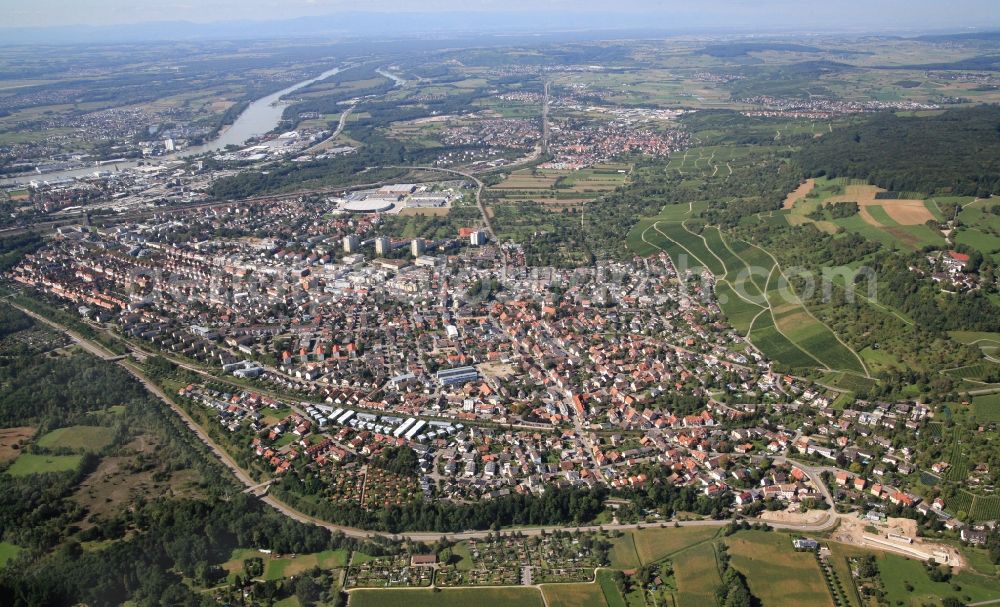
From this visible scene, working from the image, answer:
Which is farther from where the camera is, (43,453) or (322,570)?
(43,453)

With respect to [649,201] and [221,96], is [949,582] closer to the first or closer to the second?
[649,201]

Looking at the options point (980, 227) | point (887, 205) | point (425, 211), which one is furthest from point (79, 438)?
point (887, 205)

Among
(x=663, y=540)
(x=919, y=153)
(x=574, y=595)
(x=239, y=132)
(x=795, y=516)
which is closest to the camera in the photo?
(x=574, y=595)

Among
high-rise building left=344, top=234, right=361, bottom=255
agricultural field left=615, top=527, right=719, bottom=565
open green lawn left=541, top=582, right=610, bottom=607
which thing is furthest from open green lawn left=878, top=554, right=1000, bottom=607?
high-rise building left=344, top=234, right=361, bottom=255

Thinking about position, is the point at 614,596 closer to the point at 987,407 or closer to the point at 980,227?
the point at 987,407

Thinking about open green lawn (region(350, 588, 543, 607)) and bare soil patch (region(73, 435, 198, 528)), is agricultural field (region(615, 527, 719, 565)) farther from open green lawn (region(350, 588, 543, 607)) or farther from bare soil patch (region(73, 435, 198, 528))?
bare soil patch (region(73, 435, 198, 528))

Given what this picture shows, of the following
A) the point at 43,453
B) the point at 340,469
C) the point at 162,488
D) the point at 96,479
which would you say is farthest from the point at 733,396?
the point at 43,453

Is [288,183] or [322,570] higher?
[288,183]
